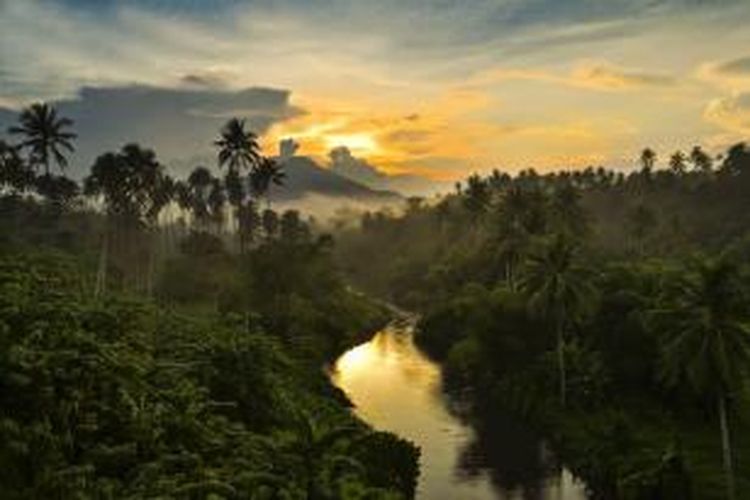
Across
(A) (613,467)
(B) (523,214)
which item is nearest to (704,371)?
(A) (613,467)

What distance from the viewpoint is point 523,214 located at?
160 meters

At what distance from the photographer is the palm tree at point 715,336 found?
6706 centimetres

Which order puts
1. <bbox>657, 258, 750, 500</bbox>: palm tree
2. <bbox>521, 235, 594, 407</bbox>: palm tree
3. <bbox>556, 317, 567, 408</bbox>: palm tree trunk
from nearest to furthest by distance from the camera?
<bbox>657, 258, 750, 500</bbox>: palm tree
<bbox>556, 317, 567, 408</bbox>: palm tree trunk
<bbox>521, 235, 594, 407</bbox>: palm tree

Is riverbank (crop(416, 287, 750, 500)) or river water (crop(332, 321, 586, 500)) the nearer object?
riverbank (crop(416, 287, 750, 500))

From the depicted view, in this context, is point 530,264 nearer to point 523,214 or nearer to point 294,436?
point 294,436

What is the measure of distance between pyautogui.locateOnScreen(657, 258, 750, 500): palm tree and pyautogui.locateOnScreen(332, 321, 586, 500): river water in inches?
592

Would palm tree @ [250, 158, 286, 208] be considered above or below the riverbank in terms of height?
above

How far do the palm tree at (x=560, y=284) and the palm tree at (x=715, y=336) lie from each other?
2995cm

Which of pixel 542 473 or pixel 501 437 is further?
pixel 501 437

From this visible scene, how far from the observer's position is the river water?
8058 centimetres

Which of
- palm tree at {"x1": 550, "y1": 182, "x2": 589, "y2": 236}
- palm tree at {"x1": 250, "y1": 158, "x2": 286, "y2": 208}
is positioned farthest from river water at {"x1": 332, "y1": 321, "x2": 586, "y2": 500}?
palm tree at {"x1": 550, "y1": 182, "x2": 589, "y2": 236}

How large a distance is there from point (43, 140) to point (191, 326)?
52.5 m

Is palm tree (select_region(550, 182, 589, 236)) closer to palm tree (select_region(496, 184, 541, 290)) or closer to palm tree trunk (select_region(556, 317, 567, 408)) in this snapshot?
palm tree (select_region(496, 184, 541, 290))

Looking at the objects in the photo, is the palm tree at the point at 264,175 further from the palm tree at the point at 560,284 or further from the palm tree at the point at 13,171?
the palm tree at the point at 560,284
